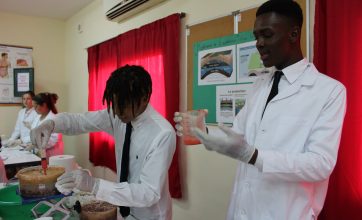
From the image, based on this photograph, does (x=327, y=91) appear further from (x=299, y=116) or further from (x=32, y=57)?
(x=32, y=57)

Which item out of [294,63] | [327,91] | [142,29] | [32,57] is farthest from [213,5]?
[32,57]

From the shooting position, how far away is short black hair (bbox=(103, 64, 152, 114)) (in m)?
1.33

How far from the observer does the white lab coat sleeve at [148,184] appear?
119cm

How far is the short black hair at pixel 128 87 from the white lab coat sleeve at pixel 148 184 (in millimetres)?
219

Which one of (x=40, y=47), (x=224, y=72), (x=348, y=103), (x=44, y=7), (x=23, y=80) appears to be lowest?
(x=348, y=103)

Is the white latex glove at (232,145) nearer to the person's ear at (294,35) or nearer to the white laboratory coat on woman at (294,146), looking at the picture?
the white laboratory coat on woman at (294,146)

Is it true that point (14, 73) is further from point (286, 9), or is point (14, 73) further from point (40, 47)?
point (286, 9)

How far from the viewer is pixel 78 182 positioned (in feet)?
3.85

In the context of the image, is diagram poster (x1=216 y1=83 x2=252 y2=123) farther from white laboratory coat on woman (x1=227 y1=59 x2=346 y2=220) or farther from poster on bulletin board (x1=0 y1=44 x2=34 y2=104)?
poster on bulletin board (x1=0 y1=44 x2=34 y2=104)

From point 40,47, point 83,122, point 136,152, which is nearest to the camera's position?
point 136,152

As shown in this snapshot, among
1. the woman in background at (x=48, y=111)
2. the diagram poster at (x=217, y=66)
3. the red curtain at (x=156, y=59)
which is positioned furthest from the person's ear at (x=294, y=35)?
the woman in background at (x=48, y=111)

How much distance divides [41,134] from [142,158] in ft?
1.96

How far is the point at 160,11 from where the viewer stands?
2.88m

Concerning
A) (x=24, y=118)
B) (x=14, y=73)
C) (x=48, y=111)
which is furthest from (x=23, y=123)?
(x=14, y=73)
